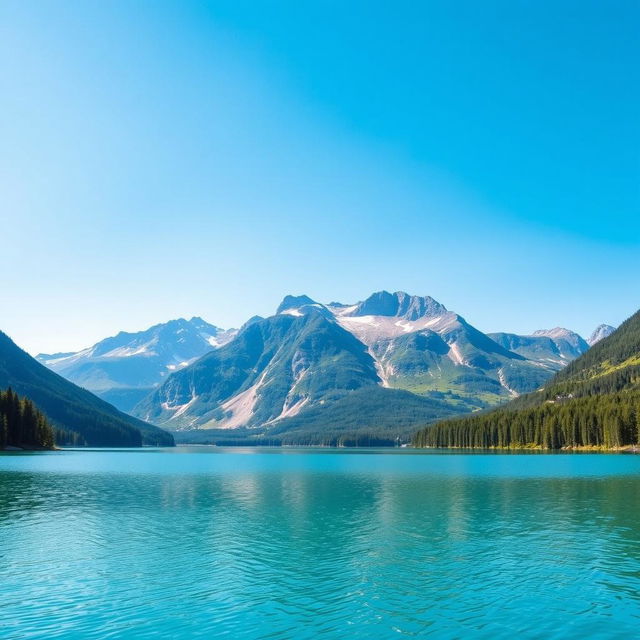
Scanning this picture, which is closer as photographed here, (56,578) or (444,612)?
(444,612)

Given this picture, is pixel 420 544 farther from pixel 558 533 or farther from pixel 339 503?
pixel 339 503

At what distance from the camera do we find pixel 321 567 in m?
39.7

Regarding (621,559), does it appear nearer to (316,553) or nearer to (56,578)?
(316,553)

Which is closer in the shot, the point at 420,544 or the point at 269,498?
the point at 420,544

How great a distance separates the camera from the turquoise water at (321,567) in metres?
28.6

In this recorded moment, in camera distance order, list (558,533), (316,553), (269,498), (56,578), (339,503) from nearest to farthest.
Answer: (56,578) < (316,553) < (558,533) < (339,503) < (269,498)

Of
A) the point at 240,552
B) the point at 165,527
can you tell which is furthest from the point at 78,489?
the point at 240,552

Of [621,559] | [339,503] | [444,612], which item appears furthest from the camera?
[339,503]

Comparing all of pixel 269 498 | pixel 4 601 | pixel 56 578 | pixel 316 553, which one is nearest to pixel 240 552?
pixel 316 553

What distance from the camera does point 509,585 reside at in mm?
34969

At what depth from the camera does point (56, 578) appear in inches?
1469

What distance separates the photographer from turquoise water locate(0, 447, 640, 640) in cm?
2862

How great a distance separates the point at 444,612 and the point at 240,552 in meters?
19.5

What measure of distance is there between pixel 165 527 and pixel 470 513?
3303 centimetres
